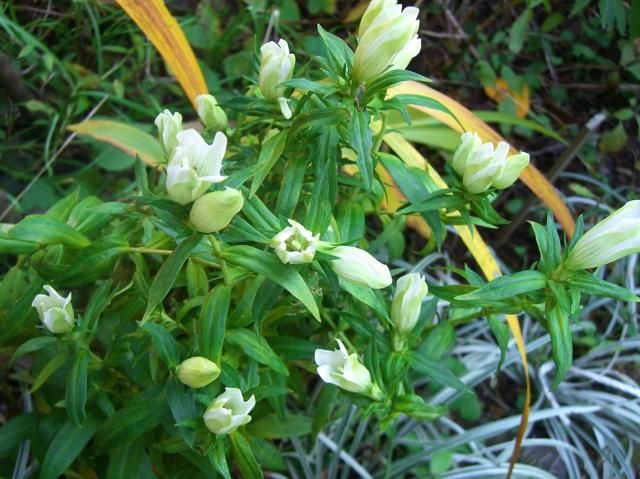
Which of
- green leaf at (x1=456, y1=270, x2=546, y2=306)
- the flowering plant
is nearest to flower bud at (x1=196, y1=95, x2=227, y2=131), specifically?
the flowering plant

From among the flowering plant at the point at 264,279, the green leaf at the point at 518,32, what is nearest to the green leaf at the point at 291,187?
the flowering plant at the point at 264,279

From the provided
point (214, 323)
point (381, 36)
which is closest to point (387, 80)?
point (381, 36)

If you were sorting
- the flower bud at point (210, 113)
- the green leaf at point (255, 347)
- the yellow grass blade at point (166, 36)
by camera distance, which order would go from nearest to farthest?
1. the green leaf at point (255, 347)
2. the flower bud at point (210, 113)
3. the yellow grass blade at point (166, 36)

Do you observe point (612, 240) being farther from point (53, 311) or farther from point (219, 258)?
point (53, 311)

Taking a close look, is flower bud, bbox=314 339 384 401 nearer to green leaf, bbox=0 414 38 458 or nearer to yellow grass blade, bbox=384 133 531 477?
yellow grass blade, bbox=384 133 531 477

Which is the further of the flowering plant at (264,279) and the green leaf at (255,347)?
the green leaf at (255,347)

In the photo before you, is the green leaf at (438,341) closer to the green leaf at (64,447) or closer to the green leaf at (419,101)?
the green leaf at (419,101)
